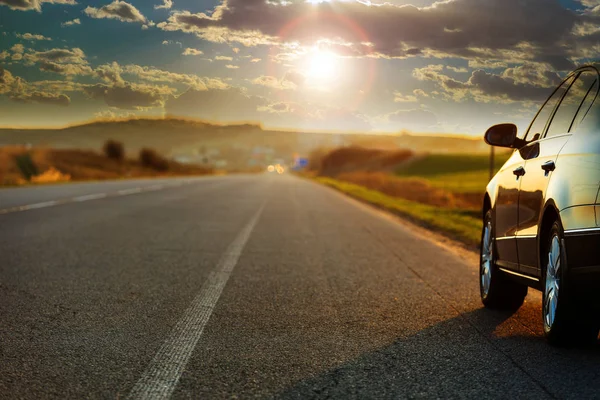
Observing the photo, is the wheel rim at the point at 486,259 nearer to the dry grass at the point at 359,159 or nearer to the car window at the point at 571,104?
the car window at the point at 571,104

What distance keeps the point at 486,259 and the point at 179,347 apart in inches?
128

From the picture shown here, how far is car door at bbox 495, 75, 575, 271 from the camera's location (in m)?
6.00

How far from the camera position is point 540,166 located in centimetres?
546

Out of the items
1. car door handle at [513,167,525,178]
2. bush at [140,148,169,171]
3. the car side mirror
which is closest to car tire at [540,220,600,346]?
car door handle at [513,167,525,178]

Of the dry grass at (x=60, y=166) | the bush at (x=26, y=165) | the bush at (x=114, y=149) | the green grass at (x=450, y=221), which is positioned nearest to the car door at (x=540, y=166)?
the green grass at (x=450, y=221)

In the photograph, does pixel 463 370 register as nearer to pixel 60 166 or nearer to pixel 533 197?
pixel 533 197

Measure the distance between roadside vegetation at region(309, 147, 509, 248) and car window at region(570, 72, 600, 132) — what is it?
6.62 feet

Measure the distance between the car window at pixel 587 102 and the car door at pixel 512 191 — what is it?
63 centimetres

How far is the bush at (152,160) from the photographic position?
328ft

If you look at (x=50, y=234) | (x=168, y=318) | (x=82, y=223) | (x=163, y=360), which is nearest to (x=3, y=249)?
(x=50, y=234)

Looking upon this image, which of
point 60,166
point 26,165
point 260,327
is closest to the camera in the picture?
point 260,327

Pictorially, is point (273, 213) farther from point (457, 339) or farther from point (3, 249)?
point (457, 339)

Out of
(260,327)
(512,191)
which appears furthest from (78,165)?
(512,191)

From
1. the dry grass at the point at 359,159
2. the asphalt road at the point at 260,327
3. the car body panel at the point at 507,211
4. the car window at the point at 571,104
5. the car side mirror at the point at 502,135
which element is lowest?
the dry grass at the point at 359,159
